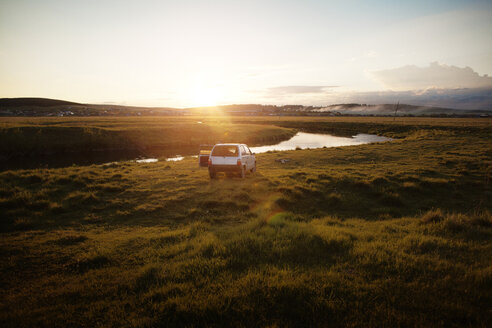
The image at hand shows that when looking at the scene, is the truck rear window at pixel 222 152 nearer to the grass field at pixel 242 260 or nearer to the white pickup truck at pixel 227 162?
the white pickup truck at pixel 227 162

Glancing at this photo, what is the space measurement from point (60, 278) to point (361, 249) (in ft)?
22.2

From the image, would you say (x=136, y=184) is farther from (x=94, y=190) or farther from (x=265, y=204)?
(x=265, y=204)

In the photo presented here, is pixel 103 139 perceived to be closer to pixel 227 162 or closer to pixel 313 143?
pixel 227 162

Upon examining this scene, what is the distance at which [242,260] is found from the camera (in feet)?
18.3

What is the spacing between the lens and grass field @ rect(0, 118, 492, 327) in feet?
13.1

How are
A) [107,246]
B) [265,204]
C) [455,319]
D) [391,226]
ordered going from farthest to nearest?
[265,204] → [391,226] → [107,246] → [455,319]

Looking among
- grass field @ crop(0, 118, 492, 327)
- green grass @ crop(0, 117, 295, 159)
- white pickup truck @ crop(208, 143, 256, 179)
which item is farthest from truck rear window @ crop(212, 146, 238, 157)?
green grass @ crop(0, 117, 295, 159)

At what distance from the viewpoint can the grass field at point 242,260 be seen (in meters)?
3.98

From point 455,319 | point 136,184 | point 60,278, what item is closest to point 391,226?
point 455,319

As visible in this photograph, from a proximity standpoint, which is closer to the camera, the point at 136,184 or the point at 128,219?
the point at 128,219

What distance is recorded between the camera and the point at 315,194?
12031 millimetres

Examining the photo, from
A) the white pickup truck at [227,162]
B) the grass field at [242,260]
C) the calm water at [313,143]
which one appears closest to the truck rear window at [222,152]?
the white pickup truck at [227,162]

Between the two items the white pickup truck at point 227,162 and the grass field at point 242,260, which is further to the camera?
the white pickup truck at point 227,162

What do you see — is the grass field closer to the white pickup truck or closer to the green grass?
the white pickup truck
